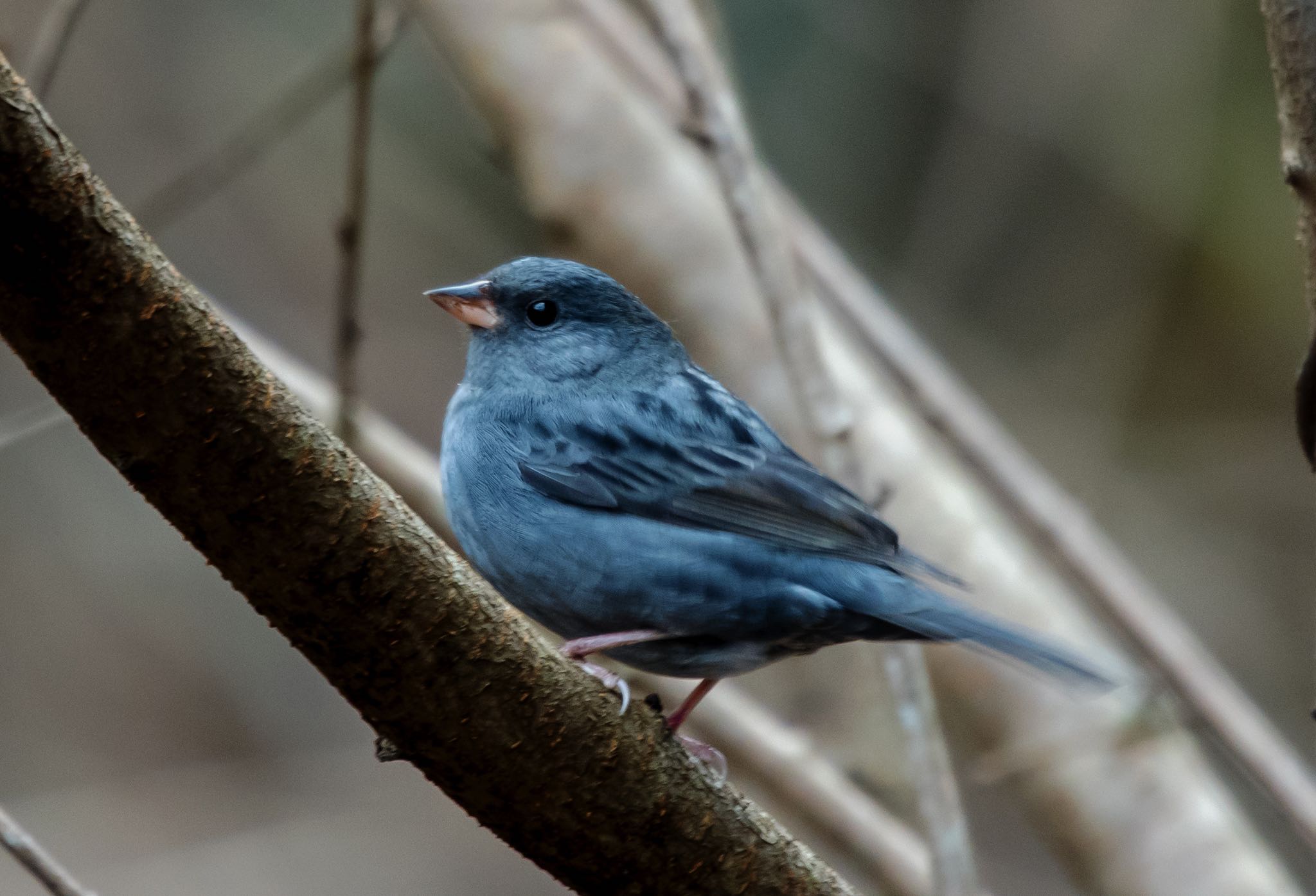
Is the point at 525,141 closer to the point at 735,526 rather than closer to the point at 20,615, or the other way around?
the point at 735,526

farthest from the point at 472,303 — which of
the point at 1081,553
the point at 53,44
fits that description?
the point at 1081,553

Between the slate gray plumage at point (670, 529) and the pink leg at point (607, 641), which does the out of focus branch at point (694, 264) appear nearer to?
the slate gray plumage at point (670, 529)

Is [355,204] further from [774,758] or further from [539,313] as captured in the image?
[774,758]

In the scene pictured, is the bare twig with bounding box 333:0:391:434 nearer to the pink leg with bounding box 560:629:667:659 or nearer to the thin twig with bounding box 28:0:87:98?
the thin twig with bounding box 28:0:87:98

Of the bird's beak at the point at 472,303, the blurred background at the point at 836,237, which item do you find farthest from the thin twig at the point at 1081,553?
the blurred background at the point at 836,237

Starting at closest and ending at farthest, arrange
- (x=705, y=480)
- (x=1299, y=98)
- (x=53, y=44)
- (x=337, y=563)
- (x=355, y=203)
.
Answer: (x=337, y=563)
(x=1299, y=98)
(x=705, y=480)
(x=53, y=44)
(x=355, y=203)

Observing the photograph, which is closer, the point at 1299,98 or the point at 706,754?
the point at 1299,98

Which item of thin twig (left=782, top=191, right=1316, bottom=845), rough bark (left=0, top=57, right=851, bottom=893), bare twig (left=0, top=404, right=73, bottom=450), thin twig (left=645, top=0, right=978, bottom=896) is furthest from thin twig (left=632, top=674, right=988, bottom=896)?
rough bark (left=0, top=57, right=851, bottom=893)
